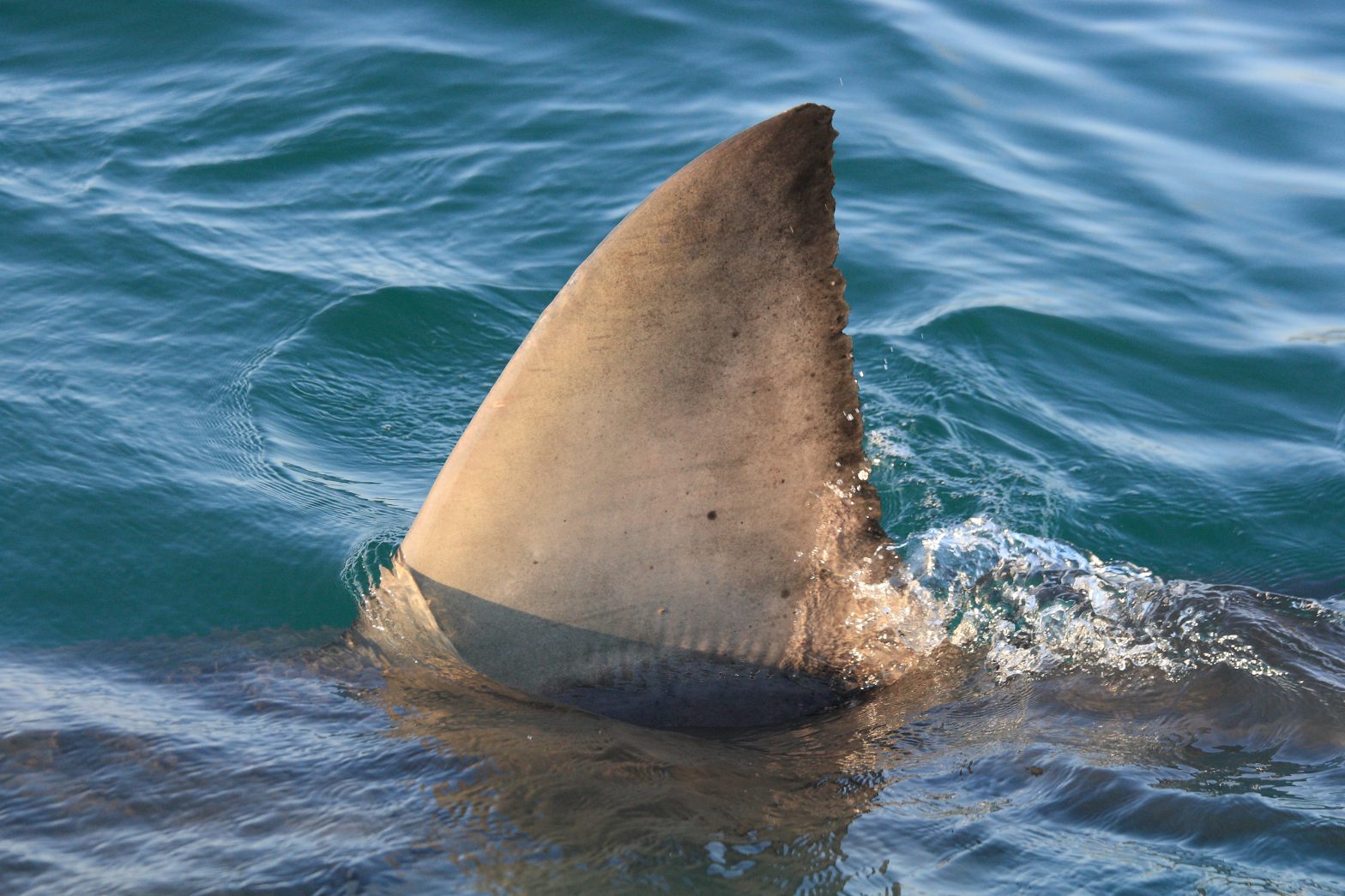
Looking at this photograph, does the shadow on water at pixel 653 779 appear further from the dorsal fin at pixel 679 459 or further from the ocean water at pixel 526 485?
the dorsal fin at pixel 679 459

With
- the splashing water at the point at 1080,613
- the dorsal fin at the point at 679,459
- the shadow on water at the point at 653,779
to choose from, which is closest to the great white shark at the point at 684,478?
the dorsal fin at the point at 679,459

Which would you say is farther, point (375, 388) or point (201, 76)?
point (201, 76)

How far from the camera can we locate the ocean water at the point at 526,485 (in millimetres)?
2879

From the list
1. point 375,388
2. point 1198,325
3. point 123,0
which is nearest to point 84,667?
point 375,388

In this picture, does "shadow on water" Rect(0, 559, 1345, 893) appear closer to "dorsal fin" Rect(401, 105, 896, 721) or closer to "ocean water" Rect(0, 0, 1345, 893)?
"ocean water" Rect(0, 0, 1345, 893)

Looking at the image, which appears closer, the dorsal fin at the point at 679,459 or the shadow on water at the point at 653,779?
the shadow on water at the point at 653,779

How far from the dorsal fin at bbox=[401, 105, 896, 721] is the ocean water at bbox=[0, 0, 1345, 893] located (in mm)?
255

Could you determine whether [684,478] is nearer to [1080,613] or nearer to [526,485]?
[526,485]

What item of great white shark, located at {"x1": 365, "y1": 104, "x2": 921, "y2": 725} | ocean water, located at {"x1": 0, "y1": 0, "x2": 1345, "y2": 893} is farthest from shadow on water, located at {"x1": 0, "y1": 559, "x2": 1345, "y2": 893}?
great white shark, located at {"x1": 365, "y1": 104, "x2": 921, "y2": 725}

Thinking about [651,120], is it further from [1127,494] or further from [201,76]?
[1127,494]

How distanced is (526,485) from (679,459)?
14.6 inches

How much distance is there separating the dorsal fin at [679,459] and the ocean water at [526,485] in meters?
0.26

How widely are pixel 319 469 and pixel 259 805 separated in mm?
2951

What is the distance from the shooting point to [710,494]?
3.13m
